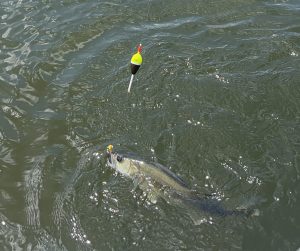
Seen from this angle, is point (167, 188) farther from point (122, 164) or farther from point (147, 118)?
point (147, 118)

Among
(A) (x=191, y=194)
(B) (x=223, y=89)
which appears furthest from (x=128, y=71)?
(A) (x=191, y=194)

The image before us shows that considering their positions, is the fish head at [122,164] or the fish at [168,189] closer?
the fish at [168,189]

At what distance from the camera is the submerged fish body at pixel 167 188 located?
6.05 metres

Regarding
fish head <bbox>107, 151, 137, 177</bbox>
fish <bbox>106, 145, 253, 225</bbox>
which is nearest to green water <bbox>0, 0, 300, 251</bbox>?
fish <bbox>106, 145, 253, 225</bbox>

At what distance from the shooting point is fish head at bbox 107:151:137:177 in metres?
6.46

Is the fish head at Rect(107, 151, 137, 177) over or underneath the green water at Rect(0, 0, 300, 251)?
over

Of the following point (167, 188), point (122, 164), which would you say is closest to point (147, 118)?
point (122, 164)

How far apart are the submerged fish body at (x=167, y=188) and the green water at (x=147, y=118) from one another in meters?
0.15

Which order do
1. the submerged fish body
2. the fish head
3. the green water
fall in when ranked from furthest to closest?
the fish head < the green water < the submerged fish body

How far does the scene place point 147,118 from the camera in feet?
26.0

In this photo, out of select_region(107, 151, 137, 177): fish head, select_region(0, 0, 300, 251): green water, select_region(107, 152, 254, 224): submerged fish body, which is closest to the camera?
select_region(107, 152, 254, 224): submerged fish body

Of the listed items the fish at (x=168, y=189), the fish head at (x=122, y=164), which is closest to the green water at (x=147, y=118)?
the fish at (x=168, y=189)

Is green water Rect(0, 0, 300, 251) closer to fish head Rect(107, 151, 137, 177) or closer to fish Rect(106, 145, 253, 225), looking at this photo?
fish Rect(106, 145, 253, 225)

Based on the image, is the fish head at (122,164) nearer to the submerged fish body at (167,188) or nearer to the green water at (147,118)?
the submerged fish body at (167,188)
